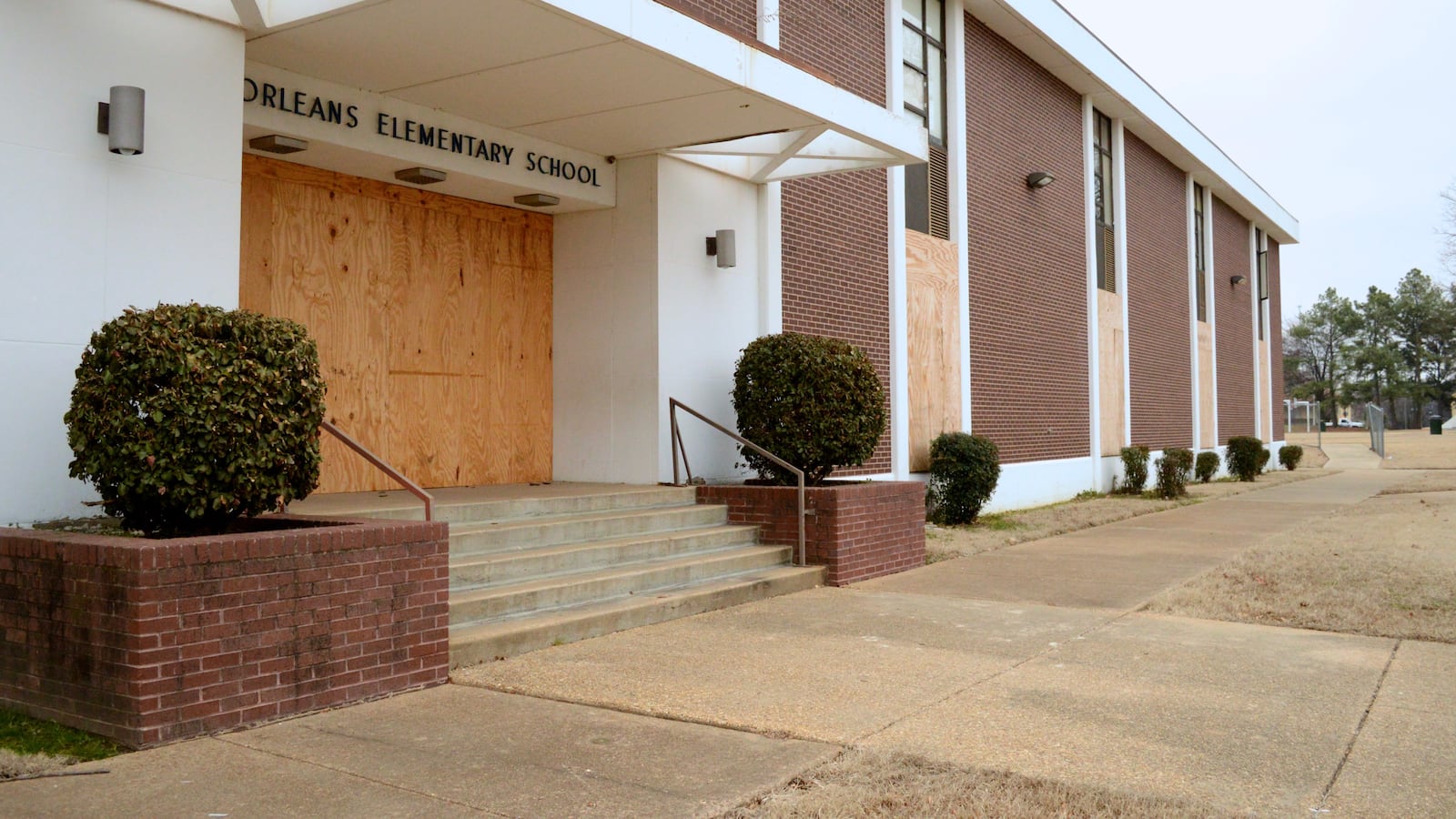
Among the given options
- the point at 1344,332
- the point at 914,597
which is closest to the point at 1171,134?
the point at 914,597

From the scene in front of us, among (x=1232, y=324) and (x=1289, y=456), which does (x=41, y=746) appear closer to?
(x=1232, y=324)

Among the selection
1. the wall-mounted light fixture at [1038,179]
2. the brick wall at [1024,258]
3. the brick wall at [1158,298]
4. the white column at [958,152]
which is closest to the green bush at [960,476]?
the white column at [958,152]

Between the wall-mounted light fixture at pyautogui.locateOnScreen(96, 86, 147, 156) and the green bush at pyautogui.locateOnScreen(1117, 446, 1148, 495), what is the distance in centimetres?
1778

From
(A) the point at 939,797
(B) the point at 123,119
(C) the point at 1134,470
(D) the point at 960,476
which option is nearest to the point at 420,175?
(B) the point at 123,119

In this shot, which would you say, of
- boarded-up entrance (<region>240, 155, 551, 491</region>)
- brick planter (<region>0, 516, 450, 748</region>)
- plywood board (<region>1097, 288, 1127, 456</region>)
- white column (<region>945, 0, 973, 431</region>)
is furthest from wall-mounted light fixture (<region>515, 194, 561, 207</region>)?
plywood board (<region>1097, 288, 1127, 456</region>)

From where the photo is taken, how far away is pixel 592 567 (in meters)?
8.37

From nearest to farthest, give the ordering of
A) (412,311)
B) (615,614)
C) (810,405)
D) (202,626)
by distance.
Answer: (202,626) < (615,614) < (412,311) < (810,405)

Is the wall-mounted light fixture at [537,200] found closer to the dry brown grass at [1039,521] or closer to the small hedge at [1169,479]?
the dry brown grass at [1039,521]

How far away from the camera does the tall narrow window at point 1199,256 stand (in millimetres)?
28656

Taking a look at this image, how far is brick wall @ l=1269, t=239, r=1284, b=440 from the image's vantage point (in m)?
36.0

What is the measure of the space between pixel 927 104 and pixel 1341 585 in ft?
28.7

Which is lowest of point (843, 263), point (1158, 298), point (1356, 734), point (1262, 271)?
point (1356, 734)

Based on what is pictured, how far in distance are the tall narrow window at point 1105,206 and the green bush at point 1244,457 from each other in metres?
6.83

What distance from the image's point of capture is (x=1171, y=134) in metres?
24.3
